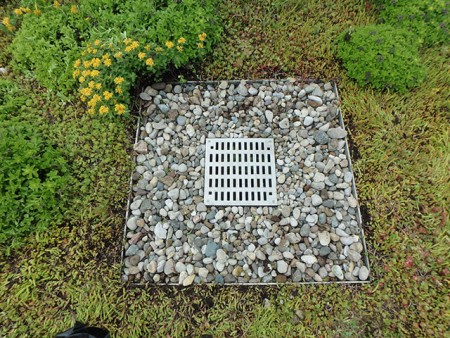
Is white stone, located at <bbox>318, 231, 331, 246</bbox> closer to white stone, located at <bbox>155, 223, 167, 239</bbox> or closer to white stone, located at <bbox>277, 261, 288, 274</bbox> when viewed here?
white stone, located at <bbox>277, 261, 288, 274</bbox>

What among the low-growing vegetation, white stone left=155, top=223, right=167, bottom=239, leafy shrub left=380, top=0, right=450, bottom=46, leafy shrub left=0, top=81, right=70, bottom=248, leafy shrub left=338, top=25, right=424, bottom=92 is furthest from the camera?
leafy shrub left=380, top=0, right=450, bottom=46

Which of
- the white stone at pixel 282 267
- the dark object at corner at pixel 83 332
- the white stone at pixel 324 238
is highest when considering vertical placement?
the white stone at pixel 324 238

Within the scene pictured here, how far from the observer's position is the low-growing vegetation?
237 cm

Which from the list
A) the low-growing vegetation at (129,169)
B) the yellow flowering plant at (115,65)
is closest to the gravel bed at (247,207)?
the low-growing vegetation at (129,169)

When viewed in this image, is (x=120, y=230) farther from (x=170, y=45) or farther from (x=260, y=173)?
(x=170, y=45)

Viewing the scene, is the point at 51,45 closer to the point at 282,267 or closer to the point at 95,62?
the point at 95,62

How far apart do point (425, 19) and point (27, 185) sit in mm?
3825

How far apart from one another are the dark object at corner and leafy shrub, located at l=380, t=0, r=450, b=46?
3641 mm

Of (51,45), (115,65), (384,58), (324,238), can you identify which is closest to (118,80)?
(115,65)

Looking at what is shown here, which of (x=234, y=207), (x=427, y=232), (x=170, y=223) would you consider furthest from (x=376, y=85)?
(x=170, y=223)

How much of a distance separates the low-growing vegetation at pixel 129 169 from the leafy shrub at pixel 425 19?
89mm

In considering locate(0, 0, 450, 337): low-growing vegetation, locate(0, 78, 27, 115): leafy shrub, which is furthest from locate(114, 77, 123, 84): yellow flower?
locate(0, 78, 27, 115): leafy shrub

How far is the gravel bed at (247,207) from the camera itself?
2.52 meters

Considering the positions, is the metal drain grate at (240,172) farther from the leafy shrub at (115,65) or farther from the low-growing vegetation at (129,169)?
the leafy shrub at (115,65)
